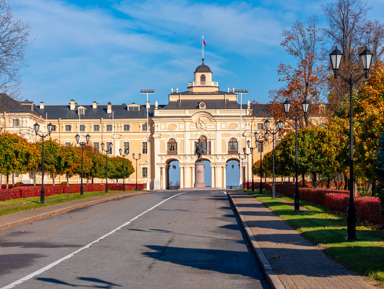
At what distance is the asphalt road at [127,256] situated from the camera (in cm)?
935

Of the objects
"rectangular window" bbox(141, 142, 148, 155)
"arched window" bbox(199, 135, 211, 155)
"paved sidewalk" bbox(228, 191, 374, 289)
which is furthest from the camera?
"rectangular window" bbox(141, 142, 148, 155)

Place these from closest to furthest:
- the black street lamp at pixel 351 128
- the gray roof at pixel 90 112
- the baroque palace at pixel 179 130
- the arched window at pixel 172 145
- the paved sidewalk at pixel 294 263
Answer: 1. the paved sidewalk at pixel 294 263
2. the black street lamp at pixel 351 128
3. the baroque palace at pixel 179 130
4. the arched window at pixel 172 145
5. the gray roof at pixel 90 112

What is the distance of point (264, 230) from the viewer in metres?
16.7

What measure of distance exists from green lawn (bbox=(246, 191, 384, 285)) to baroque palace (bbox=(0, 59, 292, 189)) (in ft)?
234

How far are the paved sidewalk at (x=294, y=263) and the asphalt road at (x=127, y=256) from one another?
1.22 ft

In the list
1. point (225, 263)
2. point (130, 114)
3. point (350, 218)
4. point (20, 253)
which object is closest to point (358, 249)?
point (350, 218)

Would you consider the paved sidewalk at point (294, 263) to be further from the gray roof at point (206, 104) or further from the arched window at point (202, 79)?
the arched window at point (202, 79)

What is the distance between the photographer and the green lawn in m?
9.65

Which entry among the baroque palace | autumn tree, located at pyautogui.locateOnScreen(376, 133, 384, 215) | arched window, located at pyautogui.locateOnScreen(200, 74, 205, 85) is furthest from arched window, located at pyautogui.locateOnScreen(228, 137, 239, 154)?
autumn tree, located at pyautogui.locateOnScreen(376, 133, 384, 215)

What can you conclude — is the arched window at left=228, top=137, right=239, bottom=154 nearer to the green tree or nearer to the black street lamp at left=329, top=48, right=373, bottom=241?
the green tree

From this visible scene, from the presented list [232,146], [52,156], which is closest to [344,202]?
[52,156]

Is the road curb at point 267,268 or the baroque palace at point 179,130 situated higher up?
the baroque palace at point 179,130

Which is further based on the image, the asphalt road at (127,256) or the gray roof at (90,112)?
the gray roof at (90,112)

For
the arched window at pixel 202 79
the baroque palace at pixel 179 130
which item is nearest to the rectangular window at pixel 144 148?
the baroque palace at pixel 179 130
